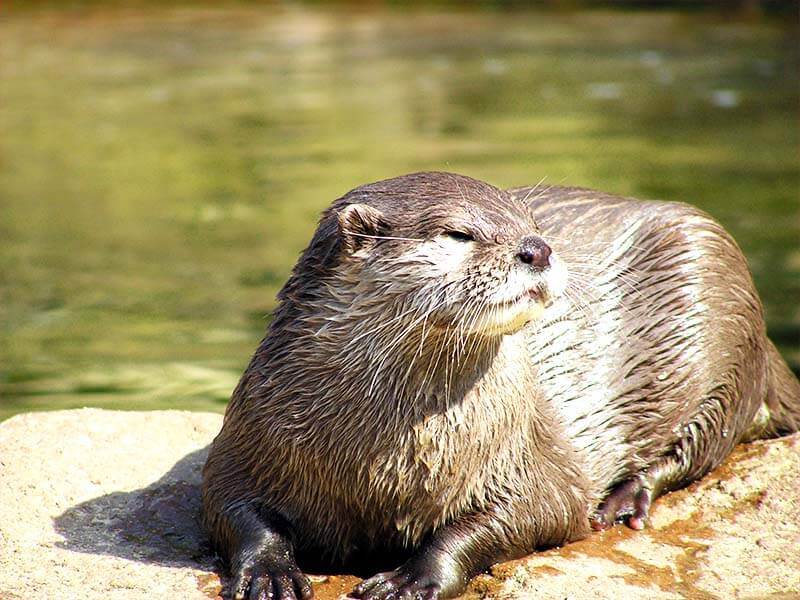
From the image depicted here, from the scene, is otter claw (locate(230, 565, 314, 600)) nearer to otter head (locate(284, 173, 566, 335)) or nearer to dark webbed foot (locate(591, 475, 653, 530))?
otter head (locate(284, 173, 566, 335))

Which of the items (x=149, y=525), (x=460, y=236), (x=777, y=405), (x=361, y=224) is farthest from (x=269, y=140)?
(x=460, y=236)

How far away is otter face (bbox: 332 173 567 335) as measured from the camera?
3.02 meters

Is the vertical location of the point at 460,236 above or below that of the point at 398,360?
above

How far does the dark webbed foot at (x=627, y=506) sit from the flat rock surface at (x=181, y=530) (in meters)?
0.04

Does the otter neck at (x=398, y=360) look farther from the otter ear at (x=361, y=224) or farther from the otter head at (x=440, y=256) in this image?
the otter ear at (x=361, y=224)

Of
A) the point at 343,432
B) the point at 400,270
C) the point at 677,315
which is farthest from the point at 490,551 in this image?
the point at 677,315

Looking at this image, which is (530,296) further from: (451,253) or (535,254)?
(451,253)

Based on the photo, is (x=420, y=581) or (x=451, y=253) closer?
(x=451, y=253)

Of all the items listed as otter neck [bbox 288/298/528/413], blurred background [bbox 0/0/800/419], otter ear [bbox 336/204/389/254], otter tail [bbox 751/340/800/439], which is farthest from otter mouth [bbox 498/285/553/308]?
blurred background [bbox 0/0/800/419]

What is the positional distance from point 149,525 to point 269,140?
25.5ft

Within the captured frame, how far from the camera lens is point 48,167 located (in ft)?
34.2

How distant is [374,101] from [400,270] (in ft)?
32.9

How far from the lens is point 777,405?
443cm

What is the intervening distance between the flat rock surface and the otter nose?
2.54ft
